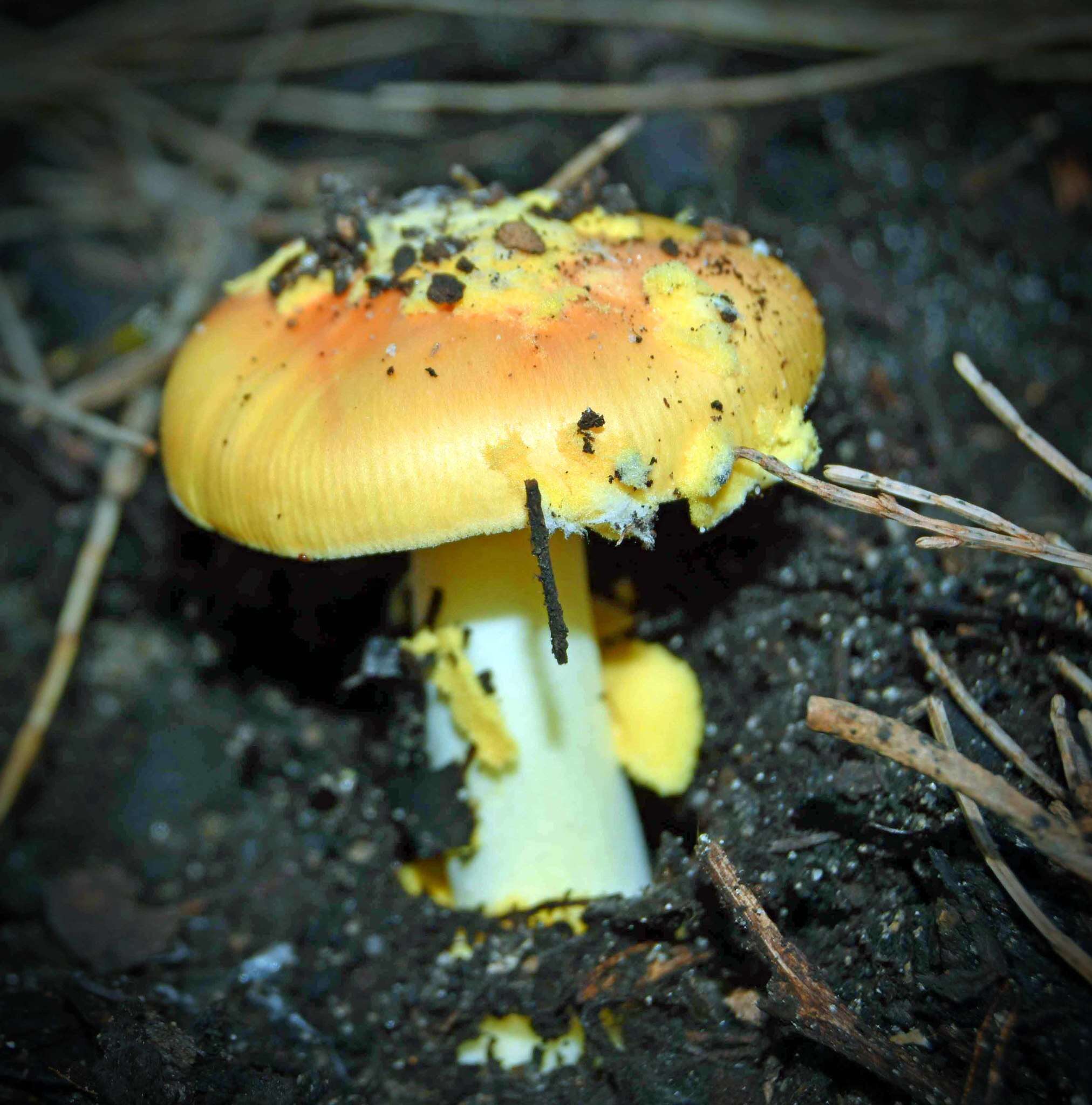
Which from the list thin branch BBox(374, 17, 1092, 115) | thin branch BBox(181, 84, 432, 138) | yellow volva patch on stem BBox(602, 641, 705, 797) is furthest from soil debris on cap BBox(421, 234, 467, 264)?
thin branch BBox(181, 84, 432, 138)

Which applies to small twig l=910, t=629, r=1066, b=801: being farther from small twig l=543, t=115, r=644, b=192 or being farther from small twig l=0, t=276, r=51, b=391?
small twig l=0, t=276, r=51, b=391

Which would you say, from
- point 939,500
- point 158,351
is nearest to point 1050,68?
point 939,500

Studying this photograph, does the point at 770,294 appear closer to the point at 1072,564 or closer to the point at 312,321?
the point at 1072,564

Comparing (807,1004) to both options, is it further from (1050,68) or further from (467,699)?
(1050,68)

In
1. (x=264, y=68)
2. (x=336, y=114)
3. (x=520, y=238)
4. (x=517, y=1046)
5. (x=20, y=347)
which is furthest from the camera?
(x=264, y=68)

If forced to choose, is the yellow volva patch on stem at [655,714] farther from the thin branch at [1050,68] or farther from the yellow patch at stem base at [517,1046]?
the thin branch at [1050,68]

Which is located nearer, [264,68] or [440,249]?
[440,249]
